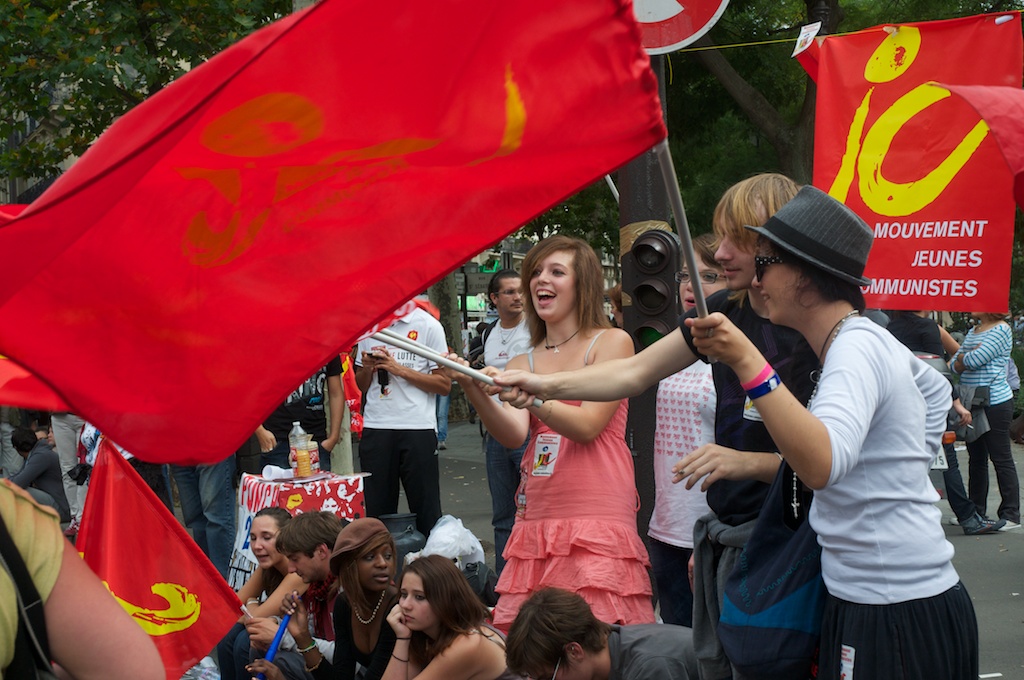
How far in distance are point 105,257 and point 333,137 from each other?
531 millimetres

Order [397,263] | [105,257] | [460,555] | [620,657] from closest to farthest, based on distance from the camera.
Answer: [105,257], [397,263], [620,657], [460,555]

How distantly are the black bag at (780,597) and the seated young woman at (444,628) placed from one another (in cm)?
177

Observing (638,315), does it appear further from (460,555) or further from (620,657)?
(620,657)

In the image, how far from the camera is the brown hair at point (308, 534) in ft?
18.3

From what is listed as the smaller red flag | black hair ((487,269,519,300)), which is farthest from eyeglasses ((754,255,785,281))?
black hair ((487,269,519,300))

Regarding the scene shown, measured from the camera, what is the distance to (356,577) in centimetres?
510

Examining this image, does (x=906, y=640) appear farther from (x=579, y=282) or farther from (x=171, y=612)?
(x=171, y=612)

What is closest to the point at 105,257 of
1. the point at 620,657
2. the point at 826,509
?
the point at 826,509

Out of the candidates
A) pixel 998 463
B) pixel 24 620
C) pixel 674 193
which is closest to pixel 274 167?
pixel 674 193

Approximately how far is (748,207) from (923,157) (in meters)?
3.43

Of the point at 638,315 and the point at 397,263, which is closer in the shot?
the point at 397,263

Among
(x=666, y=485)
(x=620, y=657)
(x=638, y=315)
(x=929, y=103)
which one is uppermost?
(x=929, y=103)

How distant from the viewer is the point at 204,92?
2141mm

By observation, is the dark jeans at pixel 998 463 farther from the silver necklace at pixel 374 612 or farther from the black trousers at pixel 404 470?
the silver necklace at pixel 374 612
